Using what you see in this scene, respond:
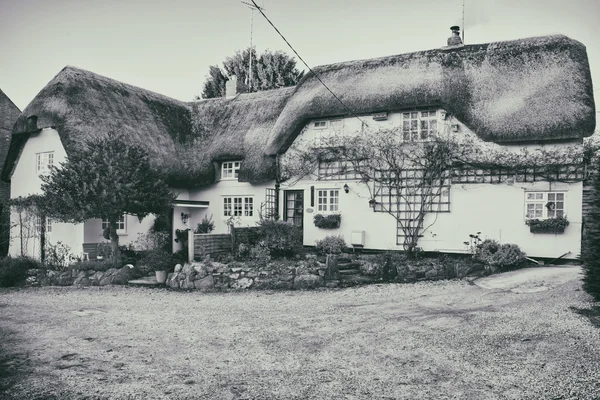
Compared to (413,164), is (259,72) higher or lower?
higher

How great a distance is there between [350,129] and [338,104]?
0.99 m

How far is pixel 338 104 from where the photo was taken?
16.1 meters

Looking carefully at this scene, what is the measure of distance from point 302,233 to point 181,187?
6119 mm

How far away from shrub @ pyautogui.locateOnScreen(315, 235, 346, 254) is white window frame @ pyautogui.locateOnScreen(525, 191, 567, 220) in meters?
5.72

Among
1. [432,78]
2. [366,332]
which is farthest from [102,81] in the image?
[366,332]

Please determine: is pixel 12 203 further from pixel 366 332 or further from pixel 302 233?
pixel 366 332

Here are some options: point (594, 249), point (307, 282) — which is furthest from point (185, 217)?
point (594, 249)

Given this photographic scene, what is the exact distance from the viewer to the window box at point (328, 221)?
1577 centimetres

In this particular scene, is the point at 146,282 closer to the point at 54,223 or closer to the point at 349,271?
the point at 54,223

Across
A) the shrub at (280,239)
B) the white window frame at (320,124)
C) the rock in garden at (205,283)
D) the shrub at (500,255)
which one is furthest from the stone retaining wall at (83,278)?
the shrub at (500,255)

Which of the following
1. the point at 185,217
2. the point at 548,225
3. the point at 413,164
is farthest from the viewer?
the point at 185,217

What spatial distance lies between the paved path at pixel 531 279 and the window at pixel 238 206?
9.62 meters

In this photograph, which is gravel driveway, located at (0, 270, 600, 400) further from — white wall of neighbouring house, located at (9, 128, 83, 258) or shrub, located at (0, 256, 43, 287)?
white wall of neighbouring house, located at (9, 128, 83, 258)

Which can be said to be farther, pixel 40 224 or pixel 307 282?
pixel 40 224
